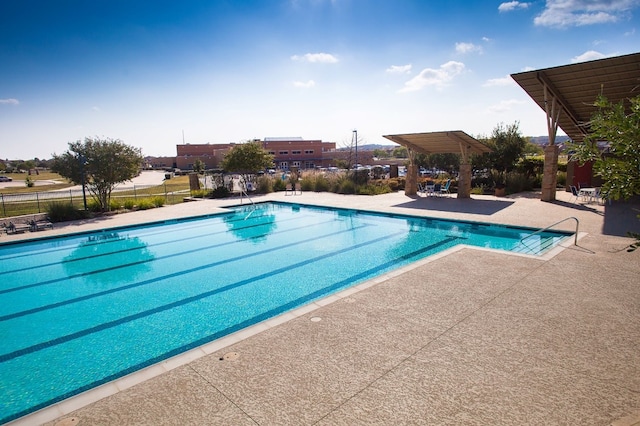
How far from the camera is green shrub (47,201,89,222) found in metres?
14.0

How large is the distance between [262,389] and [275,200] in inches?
632

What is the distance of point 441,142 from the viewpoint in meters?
17.6

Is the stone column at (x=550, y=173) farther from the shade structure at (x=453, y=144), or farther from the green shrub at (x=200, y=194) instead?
the green shrub at (x=200, y=194)

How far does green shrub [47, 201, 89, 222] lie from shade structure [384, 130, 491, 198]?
15.1m

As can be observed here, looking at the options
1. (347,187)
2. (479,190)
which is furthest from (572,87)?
(347,187)

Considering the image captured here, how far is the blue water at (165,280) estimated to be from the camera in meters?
4.86

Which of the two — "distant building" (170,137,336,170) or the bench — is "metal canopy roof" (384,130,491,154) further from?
"distant building" (170,137,336,170)

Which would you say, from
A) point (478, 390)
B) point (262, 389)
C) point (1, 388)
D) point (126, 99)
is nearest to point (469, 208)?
point (478, 390)

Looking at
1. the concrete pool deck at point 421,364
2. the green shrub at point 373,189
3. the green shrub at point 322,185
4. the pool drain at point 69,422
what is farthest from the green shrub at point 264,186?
the pool drain at point 69,422

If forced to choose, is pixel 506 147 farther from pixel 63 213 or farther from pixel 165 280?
pixel 63 213

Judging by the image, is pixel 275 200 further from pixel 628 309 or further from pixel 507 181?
pixel 628 309

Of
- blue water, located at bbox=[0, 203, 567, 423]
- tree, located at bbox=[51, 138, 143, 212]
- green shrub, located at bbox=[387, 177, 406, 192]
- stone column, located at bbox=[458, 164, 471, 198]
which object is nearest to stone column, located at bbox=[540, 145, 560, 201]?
stone column, located at bbox=[458, 164, 471, 198]

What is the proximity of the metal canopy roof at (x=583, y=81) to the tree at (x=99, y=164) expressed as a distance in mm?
17624

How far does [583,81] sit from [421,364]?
1528 centimetres
